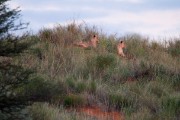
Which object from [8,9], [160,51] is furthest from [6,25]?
[160,51]

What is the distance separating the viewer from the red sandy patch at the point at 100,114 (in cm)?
1289

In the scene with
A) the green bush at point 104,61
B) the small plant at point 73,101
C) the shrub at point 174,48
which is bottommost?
the shrub at point 174,48

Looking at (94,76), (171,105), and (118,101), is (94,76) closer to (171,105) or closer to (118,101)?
(118,101)

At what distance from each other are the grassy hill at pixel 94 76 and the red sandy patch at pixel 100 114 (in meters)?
0.15

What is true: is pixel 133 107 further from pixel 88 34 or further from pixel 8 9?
pixel 88 34

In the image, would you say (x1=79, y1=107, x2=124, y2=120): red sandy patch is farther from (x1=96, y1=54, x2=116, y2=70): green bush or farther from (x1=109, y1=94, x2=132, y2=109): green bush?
(x1=96, y1=54, x2=116, y2=70): green bush

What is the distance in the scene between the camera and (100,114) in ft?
43.2

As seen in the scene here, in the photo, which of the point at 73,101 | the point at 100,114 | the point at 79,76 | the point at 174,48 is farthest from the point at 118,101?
the point at 174,48

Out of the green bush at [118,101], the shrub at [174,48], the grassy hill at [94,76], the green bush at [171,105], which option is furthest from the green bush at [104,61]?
the shrub at [174,48]

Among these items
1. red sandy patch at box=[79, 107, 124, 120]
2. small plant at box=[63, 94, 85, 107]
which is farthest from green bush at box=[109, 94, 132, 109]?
small plant at box=[63, 94, 85, 107]

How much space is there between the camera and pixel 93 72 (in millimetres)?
17984

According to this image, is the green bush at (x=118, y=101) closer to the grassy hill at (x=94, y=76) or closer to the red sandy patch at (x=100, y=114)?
the grassy hill at (x=94, y=76)

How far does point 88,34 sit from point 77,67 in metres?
5.79

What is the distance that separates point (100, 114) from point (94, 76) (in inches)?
169
